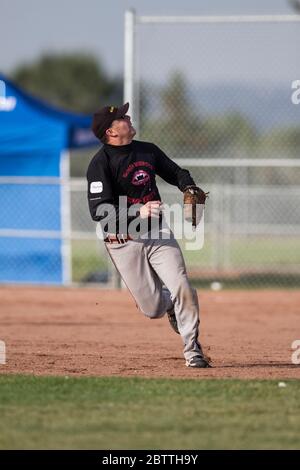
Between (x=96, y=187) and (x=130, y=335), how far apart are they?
386 centimetres

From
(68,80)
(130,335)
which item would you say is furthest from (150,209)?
(68,80)

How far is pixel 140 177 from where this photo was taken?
9633 mm

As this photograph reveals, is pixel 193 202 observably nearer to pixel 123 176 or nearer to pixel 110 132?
pixel 123 176

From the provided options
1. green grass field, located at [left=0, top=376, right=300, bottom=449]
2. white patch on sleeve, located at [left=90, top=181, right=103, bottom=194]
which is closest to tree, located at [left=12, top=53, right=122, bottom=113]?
white patch on sleeve, located at [left=90, top=181, right=103, bottom=194]

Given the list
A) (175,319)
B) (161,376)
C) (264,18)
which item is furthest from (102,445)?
(264,18)

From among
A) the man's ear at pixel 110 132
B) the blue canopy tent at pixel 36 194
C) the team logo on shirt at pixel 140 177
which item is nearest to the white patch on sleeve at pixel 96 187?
the team logo on shirt at pixel 140 177

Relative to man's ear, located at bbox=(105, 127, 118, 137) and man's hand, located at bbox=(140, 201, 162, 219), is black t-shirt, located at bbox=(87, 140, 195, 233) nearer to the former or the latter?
man's ear, located at bbox=(105, 127, 118, 137)

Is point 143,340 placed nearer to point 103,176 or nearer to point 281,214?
point 103,176

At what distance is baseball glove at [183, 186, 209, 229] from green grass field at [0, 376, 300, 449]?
5.23 feet

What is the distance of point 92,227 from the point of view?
86.5ft

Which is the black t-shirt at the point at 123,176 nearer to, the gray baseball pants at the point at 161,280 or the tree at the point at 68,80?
the gray baseball pants at the point at 161,280

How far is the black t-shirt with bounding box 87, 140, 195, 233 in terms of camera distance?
9453 mm

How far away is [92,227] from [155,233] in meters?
16.7
